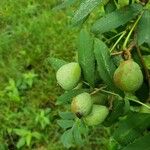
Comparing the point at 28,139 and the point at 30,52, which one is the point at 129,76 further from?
the point at 30,52

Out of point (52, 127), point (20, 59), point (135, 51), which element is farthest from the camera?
point (20, 59)

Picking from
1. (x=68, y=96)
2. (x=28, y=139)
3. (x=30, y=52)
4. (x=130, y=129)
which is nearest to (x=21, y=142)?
(x=28, y=139)

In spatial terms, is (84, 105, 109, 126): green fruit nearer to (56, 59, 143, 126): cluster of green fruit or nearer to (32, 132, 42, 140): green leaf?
(56, 59, 143, 126): cluster of green fruit

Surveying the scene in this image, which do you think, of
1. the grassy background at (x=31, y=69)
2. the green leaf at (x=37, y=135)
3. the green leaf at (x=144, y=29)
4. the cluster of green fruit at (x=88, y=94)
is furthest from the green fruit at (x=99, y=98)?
the green leaf at (x=37, y=135)

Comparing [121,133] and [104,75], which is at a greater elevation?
[104,75]

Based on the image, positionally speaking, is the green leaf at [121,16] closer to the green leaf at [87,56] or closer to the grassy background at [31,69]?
the green leaf at [87,56]

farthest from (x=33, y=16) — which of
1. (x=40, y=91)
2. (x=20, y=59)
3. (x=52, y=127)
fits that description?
(x=52, y=127)

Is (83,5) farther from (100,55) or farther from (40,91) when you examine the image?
(40,91)
